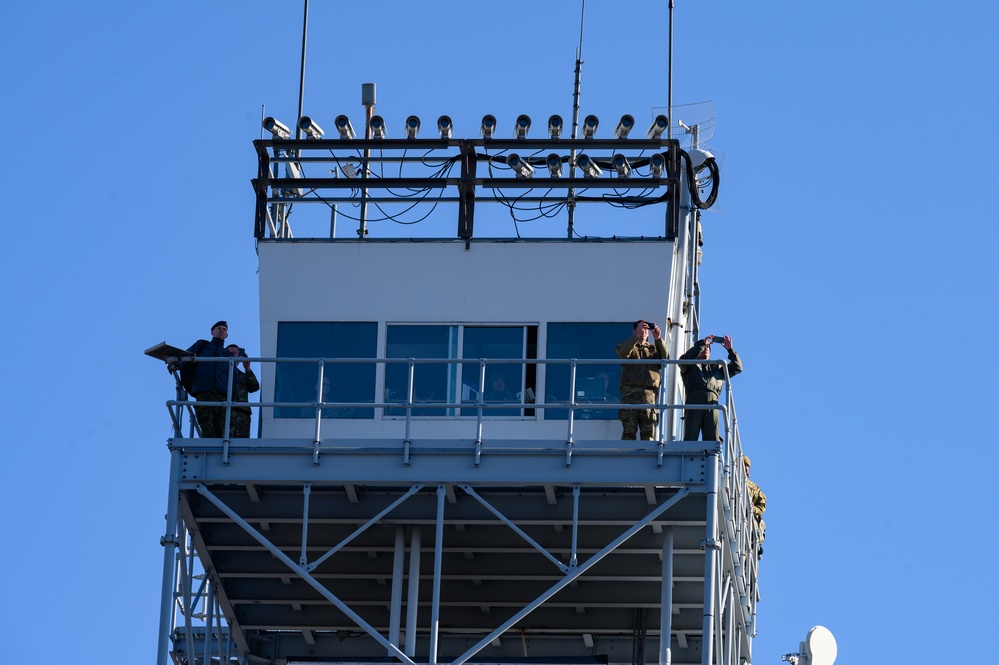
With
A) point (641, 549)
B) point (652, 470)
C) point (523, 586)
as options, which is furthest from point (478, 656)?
point (652, 470)

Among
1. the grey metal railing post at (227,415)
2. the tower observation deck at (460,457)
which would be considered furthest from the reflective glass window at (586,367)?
the grey metal railing post at (227,415)

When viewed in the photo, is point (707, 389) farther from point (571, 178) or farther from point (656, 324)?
point (571, 178)

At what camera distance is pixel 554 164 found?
32.0m

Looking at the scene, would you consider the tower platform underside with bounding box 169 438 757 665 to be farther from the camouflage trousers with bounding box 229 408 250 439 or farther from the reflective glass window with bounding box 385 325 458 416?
→ the reflective glass window with bounding box 385 325 458 416

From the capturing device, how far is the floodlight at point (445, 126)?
32.1 m

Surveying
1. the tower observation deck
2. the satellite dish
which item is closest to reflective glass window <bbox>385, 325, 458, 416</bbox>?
the tower observation deck

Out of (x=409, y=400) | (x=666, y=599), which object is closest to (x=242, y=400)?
(x=409, y=400)

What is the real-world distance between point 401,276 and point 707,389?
5.33 meters

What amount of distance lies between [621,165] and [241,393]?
6798mm

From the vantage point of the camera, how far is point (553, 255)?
31.3 metres

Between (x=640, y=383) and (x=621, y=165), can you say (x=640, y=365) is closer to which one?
(x=640, y=383)

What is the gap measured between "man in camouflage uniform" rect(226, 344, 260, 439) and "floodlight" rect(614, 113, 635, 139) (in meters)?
6.62

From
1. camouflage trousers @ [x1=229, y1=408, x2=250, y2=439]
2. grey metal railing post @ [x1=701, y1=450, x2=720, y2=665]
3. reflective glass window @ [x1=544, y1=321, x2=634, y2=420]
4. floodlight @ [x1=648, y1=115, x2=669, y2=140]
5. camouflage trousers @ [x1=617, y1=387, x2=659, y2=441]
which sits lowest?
grey metal railing post @ [x1=701, y1=450, x2=720, y2=665]

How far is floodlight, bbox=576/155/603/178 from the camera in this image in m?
31.9
